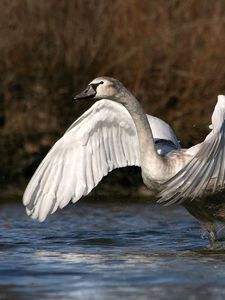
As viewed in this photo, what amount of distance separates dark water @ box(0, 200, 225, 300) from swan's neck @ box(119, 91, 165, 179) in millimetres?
643

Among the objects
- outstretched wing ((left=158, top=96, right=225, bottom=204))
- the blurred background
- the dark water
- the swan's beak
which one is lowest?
the dark water

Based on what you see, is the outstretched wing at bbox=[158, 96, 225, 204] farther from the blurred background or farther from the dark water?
the blurred background

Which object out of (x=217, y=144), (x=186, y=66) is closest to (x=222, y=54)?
(x=186, y=66)

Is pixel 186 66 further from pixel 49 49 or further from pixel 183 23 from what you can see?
pixel 49 49

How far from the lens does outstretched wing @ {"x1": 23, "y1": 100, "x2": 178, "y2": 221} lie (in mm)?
9664

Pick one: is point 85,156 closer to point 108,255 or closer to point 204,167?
point 108,255

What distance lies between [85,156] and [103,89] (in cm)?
123

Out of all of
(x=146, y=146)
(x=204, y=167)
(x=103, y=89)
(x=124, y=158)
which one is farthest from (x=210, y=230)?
(x=103, y=89)

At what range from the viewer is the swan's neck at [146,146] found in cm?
878

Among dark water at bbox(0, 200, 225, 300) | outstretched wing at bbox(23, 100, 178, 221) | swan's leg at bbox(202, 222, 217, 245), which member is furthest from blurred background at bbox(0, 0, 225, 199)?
swan's leg at bbox(202, 222, 217, 245)

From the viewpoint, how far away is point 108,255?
895 cm

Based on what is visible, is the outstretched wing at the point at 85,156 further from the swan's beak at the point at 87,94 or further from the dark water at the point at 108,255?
the swan's beak at the point at 87,94

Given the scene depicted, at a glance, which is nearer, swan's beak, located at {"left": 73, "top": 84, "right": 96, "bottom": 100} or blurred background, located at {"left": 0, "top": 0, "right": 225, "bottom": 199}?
swan's beak, located at {"left": 73, "top": 84, "right": 96, "bottom": 100}

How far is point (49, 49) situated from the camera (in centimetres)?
1341
